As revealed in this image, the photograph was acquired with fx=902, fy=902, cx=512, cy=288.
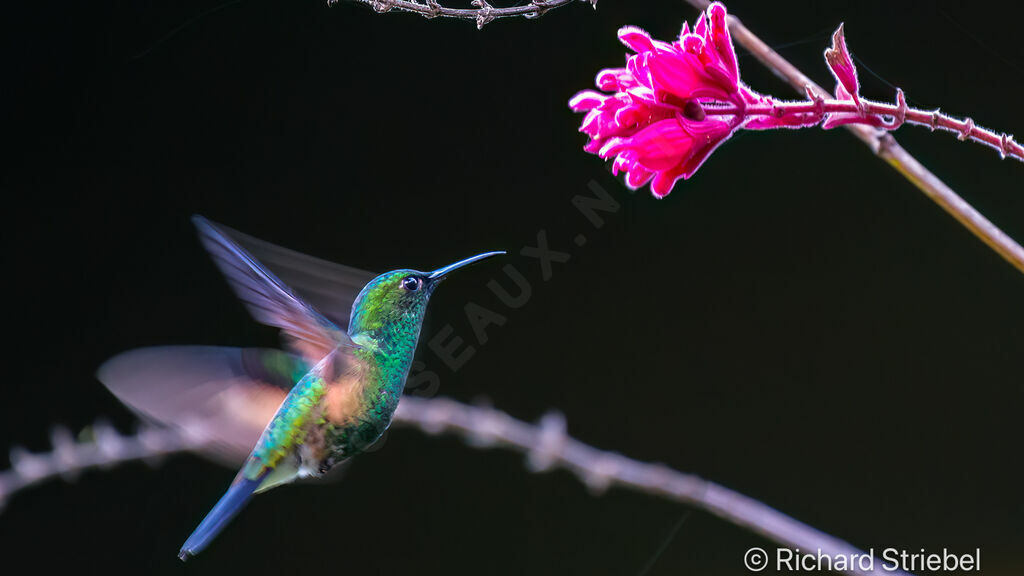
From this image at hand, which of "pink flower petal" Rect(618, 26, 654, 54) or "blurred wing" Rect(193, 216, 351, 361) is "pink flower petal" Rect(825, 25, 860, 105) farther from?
"blurred wing" Rect(193, 216, 351, 361)

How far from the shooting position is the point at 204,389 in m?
0.39

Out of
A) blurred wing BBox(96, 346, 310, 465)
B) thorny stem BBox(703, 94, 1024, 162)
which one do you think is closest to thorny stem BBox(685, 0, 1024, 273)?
thorny stem BBox(703, 94, 1024, 162)

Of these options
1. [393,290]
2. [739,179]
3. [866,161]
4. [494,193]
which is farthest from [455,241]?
[393,290]

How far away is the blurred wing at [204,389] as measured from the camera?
379 mm

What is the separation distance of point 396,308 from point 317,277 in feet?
0.15

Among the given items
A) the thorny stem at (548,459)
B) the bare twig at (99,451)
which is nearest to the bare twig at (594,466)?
the thorny stem at (548,459)

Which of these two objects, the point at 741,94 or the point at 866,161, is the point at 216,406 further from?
the point at 866,161

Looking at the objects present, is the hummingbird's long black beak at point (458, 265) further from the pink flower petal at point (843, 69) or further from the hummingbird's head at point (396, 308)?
the pink flower petal at point (843, 69)

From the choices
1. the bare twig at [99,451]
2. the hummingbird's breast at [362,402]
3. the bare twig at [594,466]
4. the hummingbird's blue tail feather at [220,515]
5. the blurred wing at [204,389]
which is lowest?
the bare twig at [99,451]

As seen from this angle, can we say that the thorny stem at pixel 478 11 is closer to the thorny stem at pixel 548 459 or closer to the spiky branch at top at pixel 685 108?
the spiky branch at top at pixel 685 108

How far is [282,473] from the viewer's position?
16.8 inches

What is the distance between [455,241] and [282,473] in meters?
0.84

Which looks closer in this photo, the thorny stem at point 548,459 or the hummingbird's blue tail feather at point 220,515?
the hummingbird's blue tail feather at point 220,515

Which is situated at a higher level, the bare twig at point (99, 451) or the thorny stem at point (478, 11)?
the thorny stem at point (478, 11)
